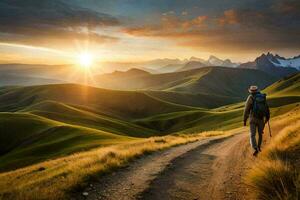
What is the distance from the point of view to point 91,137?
5391cm

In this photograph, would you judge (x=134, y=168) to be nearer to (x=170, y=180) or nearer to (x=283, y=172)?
(x=170, y=180)

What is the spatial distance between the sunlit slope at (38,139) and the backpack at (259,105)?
32.2m

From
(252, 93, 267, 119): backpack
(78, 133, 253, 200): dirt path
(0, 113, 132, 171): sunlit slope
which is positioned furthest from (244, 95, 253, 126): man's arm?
(0, 113, 132, 171): sunlit slope

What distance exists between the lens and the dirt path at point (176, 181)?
10133mm

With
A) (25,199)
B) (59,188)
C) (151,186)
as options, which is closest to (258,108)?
(151,186)

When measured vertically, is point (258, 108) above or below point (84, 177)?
above

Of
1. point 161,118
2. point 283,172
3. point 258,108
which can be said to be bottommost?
point 161,118

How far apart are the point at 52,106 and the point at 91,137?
3242 inches

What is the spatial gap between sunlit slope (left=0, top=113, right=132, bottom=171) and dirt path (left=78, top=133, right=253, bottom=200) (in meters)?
30.6

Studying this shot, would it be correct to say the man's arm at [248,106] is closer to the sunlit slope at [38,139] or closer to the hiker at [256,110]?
the hiker at [256,110]

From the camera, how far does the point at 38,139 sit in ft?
220

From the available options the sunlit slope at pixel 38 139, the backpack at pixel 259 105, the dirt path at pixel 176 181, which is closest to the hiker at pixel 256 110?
the backpack at pixel 259 105

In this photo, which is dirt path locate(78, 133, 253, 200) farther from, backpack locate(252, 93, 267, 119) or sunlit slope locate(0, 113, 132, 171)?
sunlit slope locate(0, 113, 132, 171)

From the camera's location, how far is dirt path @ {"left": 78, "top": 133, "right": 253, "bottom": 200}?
33.2 feet
